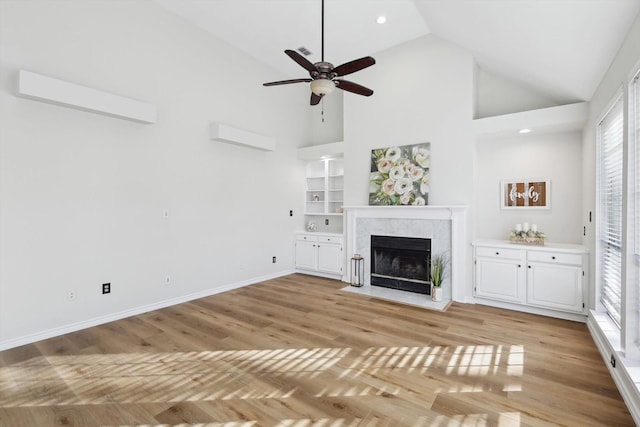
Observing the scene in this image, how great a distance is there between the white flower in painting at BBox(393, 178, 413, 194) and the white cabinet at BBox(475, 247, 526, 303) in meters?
1.35

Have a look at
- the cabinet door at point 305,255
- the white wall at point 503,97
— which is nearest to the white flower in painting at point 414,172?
the white wall at point 503,97

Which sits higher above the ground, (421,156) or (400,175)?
(421,156)

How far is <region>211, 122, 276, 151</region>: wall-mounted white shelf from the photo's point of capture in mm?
4648

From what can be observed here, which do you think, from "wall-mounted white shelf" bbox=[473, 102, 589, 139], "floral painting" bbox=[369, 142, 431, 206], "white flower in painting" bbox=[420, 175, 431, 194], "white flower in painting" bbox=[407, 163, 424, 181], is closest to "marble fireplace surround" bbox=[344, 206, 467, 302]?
"floral painting" bbox=[369, 142, 431, 206]

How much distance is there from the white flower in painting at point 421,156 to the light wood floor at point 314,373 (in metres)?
2.24

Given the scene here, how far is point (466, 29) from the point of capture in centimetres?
377

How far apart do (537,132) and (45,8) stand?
237 inches

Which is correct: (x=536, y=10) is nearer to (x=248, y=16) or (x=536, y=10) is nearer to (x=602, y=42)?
(x=602, y=42)

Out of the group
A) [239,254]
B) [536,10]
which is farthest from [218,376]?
[536,10]

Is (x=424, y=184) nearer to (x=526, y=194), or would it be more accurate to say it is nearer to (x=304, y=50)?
(x=526, y=194)

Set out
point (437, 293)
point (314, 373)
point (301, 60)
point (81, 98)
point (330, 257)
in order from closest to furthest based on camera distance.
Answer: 1. point (314, 373)
2. point (301, 60)
3. point (81, 98)
4. point (437, 293)
5. point (330, 257)

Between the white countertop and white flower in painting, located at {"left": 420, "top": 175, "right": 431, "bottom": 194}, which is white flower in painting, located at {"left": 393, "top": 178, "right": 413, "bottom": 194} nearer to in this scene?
white flower in painting, located at {"left": 420, "top": 175, "right": 431, "bottom": 194}

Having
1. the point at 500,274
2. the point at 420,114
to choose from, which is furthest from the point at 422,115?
the point at 500,274

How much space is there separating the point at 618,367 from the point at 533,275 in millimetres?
1647
